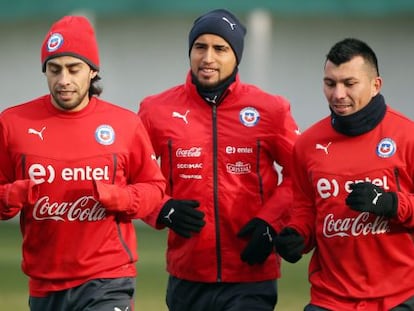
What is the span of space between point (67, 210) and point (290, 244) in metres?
1.33

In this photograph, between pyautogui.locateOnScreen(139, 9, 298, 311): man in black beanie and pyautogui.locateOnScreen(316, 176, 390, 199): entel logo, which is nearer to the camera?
pyautogui.locateOnScreen(316, 176, 390, 199): entel logo

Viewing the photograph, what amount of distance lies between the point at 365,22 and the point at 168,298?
38.8ft

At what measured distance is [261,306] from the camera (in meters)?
8.50

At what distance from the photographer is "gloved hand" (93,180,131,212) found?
7.55 m

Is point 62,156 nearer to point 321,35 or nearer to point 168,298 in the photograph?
point 168,298

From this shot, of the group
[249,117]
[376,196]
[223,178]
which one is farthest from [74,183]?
[376,196]

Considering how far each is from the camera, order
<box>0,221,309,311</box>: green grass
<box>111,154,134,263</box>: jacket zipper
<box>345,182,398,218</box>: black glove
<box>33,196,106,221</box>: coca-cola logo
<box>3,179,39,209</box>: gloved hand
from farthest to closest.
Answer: <box>0,221,309,311</box>: green grass, <box>111,154,134,263</box>: jacket zipper, <box>33,196,106,221</box>: coca-cola logo, <box>3,179,39,209</box>: gloved hand, <box>345,182,398,218</box>: black glove

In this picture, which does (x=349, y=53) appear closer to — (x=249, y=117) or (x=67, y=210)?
(x=249, y=117)

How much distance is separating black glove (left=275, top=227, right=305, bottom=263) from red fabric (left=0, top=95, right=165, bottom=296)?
783mm

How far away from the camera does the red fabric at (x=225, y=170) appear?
8.55 m

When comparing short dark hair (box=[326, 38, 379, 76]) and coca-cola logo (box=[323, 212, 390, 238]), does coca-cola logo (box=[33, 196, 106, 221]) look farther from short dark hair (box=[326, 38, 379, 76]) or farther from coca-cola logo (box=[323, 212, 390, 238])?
short dark hair (box=[326, 38, 379, 76])

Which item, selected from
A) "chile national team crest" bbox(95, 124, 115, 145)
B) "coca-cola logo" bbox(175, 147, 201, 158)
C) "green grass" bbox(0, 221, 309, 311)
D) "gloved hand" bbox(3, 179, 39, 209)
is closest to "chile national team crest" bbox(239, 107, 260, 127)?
"coca-cola logo" bbox(175, 147, 201, 158)

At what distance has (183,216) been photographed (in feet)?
27.4

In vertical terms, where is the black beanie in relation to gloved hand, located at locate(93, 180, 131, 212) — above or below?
above
